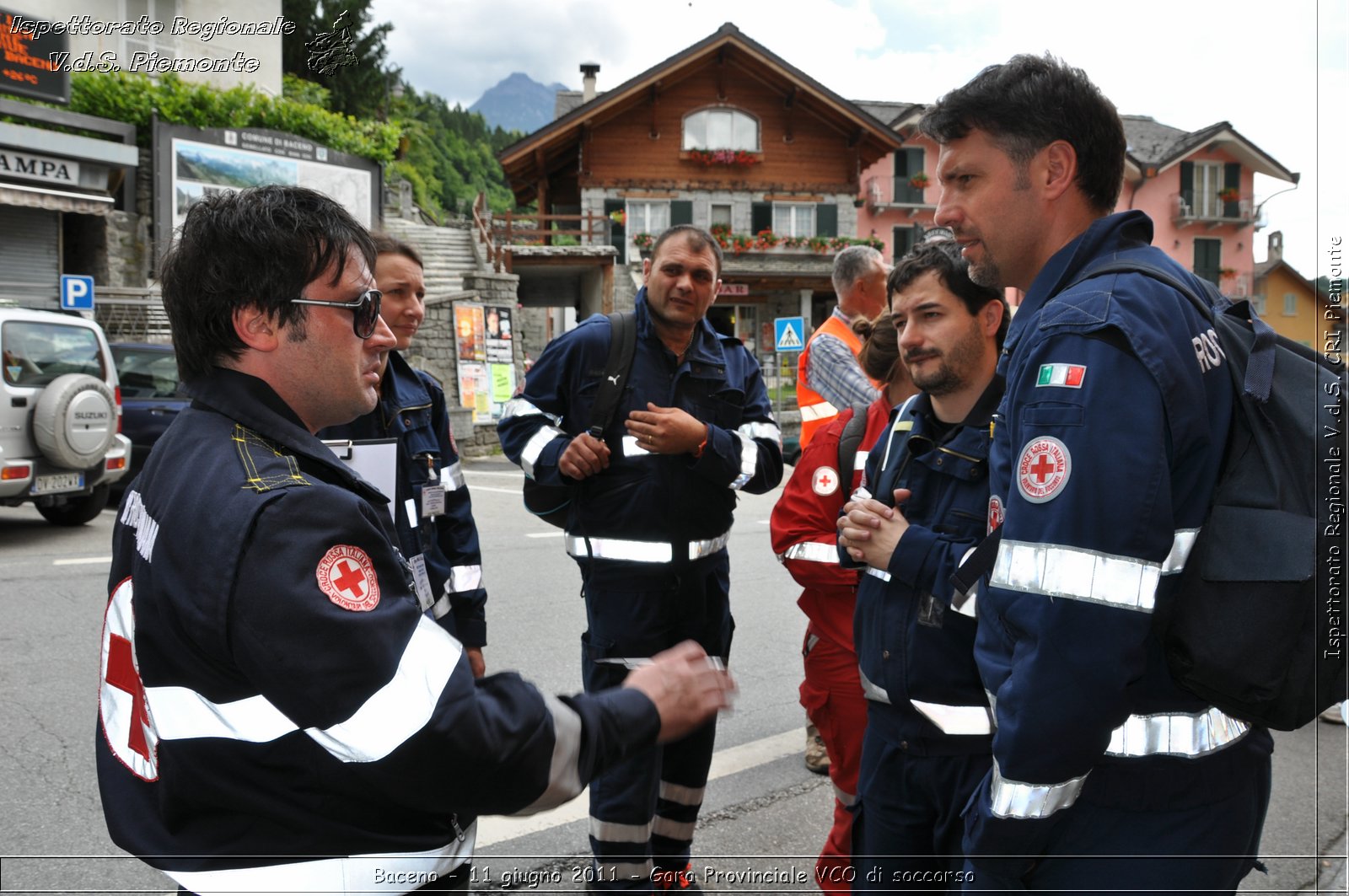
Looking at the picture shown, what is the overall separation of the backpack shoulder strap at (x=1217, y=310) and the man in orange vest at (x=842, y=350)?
3.23 meters

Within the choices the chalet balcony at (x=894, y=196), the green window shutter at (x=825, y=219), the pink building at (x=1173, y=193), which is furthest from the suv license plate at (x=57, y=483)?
the chalet balcony at (x=894, y=196)

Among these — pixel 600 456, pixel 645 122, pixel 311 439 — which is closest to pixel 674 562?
pixel 600 456

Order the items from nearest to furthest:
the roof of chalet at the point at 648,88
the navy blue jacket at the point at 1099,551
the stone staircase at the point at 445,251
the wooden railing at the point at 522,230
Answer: the navy blue jacket at the point at 1099,551 → the stone staircase at the point at 445,251 → the wooden railing at the point at 522,230 → the roof of chalet at the point at 648,88

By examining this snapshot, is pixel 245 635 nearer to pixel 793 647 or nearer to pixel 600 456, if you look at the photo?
pixel 600 456

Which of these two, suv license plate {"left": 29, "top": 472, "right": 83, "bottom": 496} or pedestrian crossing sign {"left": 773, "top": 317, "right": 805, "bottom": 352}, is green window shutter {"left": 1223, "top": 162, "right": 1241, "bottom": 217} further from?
suv license plate {"left": 29, "top": 472, "right": 83, "bottom": 496}

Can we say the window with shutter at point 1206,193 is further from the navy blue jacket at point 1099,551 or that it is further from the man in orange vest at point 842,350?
the navy blue jacket at point 1099,551

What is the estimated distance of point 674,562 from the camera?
11.3ft

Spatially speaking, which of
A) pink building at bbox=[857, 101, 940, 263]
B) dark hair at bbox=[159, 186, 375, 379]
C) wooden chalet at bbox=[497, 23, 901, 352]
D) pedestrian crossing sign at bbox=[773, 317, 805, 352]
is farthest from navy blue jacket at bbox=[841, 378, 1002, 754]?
pink building at bbox=[857, 101, 940, 263]

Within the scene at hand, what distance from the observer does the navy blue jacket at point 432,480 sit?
125 inches

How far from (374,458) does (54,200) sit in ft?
65.8

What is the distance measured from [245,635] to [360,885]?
45 centimetres

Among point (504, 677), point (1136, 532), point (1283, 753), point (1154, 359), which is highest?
point (1154, 359)

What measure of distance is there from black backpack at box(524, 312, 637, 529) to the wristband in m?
0.35

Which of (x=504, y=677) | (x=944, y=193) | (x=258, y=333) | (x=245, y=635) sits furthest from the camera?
(x=944, y=193)
